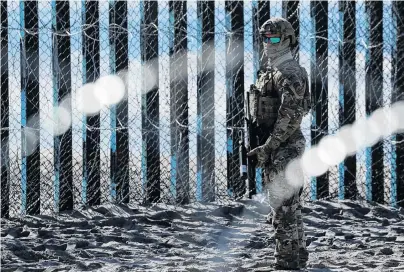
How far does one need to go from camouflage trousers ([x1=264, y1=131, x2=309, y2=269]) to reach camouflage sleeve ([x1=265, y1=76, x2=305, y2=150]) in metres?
0.08

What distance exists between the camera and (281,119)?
379 centimetres

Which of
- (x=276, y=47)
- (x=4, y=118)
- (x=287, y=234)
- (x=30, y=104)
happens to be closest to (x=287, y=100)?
(x=276, y=47)

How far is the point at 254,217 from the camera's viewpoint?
6.04 m

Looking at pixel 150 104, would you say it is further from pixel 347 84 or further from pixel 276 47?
pixel 276 47

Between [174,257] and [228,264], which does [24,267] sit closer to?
[174,257]

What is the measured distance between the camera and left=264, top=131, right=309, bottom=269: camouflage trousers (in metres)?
3.87

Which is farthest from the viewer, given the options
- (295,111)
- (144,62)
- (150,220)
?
(144,62)

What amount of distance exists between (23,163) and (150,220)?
1.17m

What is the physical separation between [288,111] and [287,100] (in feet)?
0.19

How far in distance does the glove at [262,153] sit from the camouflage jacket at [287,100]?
0.08 ft

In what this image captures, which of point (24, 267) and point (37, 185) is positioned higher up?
point (37, 185)

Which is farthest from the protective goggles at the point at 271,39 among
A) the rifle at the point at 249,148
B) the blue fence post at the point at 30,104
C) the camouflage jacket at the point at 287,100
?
the blue fence post at the point at 30,104

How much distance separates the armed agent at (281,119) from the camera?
3.80 meters

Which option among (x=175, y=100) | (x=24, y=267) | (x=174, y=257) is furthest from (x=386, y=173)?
(x=24, y=267)
